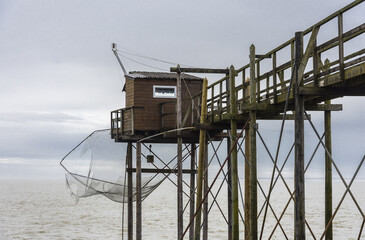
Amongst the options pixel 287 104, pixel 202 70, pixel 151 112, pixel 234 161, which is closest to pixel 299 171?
pixel 287 104

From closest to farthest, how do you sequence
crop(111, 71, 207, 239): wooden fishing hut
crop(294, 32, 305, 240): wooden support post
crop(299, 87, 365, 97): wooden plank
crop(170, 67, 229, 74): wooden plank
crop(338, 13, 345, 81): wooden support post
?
1. crop(338, 13, 345, 81): wooden support post
2. crop(294, 32, 305, 240): wooden support post
3. crop(299, 87, 365, 97): wooden plank
4. crop(170, 67, 229, 74): wooden plank
5. crop(111, 71, 207, 239): wooden fishing hut

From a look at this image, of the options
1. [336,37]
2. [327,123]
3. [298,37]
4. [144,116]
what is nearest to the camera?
[336,37]

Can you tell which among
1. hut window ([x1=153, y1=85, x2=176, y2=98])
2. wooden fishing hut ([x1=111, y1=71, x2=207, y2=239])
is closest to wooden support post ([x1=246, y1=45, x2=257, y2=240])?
wooden fishing hut ([x1=111, y1=71, x2=207, y2=239])

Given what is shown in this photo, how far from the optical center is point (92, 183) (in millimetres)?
27172

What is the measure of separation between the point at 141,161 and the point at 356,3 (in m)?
16.2

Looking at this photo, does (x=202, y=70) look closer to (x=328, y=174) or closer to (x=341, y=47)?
(x=328, y=174)

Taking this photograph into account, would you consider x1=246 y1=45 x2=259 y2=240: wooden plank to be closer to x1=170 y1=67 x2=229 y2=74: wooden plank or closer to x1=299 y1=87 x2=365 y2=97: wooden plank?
x1=299 y1=87 x2=365 y2=97: wooden plank

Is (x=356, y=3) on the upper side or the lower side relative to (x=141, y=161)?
upper

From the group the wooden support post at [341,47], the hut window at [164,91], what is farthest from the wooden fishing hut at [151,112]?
the wooden support post at [341,47]

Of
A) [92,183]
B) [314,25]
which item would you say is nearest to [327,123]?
[314,25]

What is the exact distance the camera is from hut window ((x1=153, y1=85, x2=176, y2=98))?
27.5m

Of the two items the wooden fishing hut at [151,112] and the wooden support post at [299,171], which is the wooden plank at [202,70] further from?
the wooden support post at [299,171]

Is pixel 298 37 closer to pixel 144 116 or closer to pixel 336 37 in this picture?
pixel 336 37

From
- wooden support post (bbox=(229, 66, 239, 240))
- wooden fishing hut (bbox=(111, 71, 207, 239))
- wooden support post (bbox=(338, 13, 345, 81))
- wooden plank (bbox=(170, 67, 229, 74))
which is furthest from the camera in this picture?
wooden fishing hut (bbox=(111, 71, 207, 239))
